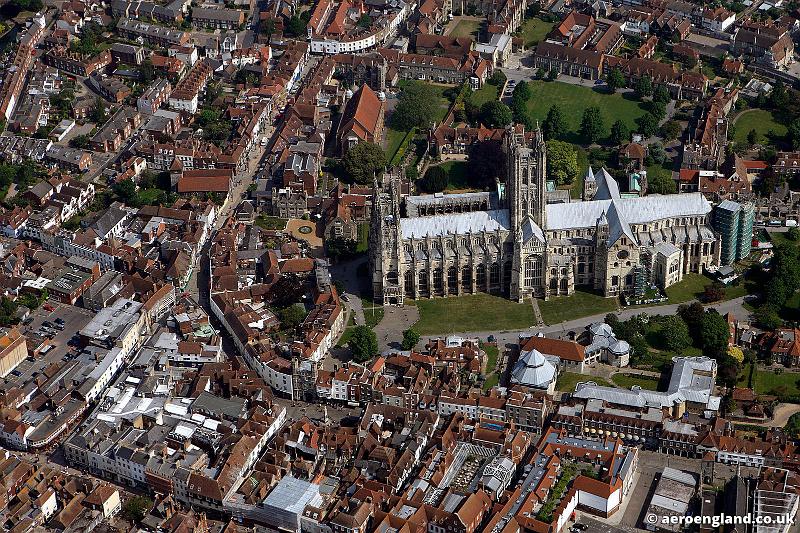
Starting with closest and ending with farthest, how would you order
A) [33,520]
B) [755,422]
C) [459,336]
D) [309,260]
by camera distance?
[33,520] < [755,422] < [459,336] < [309,260]

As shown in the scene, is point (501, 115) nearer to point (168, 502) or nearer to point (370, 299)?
point (370, 299)

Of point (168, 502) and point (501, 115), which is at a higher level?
point (501, 115)

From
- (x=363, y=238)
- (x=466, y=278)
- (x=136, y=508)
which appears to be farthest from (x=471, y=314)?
(x=136, y=508)

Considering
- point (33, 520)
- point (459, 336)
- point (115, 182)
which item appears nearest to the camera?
point (33, 520)

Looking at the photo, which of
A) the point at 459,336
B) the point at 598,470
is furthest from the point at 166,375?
the point at 598,470

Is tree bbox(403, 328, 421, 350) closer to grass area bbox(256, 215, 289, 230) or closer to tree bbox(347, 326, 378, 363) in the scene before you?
tree bbox(347, 326, 378, 363)

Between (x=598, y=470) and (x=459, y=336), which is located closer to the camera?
(x=598, y=470)

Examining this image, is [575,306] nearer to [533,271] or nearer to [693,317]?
[533,271]
